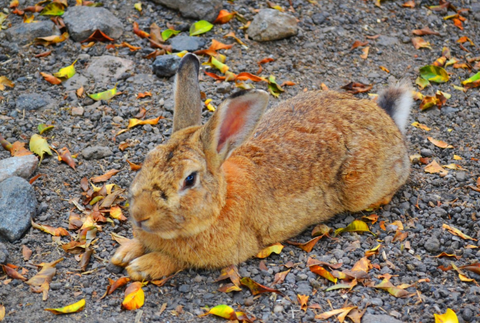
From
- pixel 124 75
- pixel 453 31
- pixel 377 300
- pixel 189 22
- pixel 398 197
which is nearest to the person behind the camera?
pixel 377 300

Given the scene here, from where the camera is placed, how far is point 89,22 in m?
7.78

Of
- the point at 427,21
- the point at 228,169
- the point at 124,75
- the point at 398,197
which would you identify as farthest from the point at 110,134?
the point at 427,21

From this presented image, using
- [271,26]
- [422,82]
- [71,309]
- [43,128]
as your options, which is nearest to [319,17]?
[271,26]

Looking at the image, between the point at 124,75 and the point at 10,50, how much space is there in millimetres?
1540

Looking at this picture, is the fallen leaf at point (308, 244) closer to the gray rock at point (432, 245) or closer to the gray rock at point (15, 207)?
the gray rock at point (432, 245)

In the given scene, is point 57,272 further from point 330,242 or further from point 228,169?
point 330,242

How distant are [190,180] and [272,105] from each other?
2.79 metres

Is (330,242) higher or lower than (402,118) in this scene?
lower

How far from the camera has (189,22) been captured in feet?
27.0

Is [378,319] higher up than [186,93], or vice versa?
[186,93]

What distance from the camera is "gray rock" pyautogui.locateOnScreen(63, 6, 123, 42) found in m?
7.73

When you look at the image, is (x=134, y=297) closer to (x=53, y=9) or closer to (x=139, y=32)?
(x=139, y=32)

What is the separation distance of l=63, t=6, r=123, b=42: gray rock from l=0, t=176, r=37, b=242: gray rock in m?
2.73

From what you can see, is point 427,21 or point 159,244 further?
point 427,21
